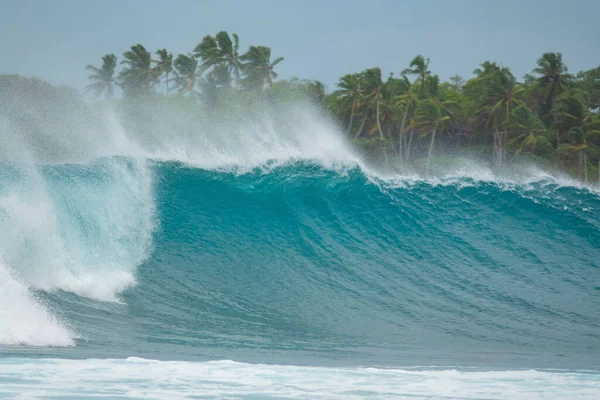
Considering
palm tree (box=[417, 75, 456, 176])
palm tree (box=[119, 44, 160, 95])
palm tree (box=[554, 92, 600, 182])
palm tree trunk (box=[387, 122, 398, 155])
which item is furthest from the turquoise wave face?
Result: palm tree (box=[119, 44, 160, 95])

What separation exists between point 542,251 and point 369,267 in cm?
385

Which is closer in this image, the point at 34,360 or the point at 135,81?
the point at 34,360

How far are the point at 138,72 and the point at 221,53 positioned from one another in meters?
7.70

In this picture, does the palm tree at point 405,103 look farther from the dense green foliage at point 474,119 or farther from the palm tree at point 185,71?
the palm tree at point 185,71

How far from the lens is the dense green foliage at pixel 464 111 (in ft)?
171

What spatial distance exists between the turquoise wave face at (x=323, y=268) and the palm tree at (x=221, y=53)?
158 feet

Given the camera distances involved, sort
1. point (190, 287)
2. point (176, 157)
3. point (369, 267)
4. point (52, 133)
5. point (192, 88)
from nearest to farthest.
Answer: point (190, 287)
point (369, 267)
point (176, 157)
point (52, 133)
point (192, 88)

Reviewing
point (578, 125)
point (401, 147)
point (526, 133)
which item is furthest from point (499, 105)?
point (401, 147)

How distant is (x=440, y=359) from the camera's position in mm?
9422

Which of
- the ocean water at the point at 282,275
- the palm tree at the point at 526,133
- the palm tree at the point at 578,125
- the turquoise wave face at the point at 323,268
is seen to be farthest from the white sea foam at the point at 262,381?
the palm tree at the point at 526,133

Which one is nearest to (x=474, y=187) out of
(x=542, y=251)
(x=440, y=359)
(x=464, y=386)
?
(x=542, y=251)

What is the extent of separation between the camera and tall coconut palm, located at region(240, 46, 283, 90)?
6256 cm

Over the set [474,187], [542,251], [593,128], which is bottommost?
[542,251]

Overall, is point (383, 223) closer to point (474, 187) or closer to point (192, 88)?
point (474, 187)
